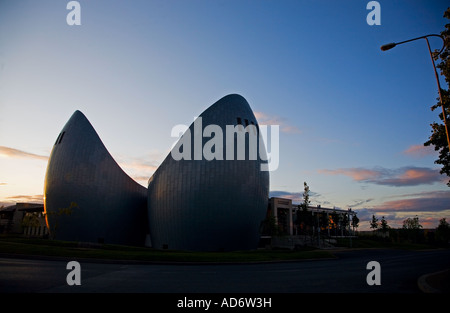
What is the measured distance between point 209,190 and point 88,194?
61.4 feet

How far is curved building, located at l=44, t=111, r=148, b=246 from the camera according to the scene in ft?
135

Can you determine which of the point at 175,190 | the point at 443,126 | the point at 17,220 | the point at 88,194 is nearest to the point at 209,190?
the point at 175,190

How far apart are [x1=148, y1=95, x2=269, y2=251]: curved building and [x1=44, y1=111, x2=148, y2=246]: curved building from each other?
5.92 meters

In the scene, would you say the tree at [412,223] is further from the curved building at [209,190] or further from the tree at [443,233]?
the curved building at [209,190]

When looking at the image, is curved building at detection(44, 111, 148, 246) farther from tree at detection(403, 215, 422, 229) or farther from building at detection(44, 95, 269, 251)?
tree at detection(403, 215, 422, 229)

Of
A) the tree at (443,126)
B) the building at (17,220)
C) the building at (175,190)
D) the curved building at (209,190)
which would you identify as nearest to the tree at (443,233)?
the building at (175,190)

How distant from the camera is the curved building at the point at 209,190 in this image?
118ft

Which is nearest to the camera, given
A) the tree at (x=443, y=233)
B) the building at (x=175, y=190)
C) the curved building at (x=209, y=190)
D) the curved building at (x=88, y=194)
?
the curved building at (x=209, y=190)

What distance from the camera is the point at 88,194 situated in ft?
136

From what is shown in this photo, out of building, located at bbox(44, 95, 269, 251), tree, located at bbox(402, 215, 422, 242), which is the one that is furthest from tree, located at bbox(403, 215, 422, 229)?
building, located at bbox(44, 95, 269, 251)

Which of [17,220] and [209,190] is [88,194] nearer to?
[209,190]

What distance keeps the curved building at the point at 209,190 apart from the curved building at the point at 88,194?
19.4 feet
